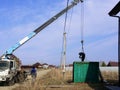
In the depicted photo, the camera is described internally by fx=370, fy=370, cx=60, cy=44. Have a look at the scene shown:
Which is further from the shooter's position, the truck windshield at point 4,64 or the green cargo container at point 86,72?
the truck windshield at point 4,64

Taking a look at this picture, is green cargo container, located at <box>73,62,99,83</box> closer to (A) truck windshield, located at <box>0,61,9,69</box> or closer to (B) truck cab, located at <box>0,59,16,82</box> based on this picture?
(B) truck cab, located at <box>0,59,16,82</box>

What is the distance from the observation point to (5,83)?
101 ft

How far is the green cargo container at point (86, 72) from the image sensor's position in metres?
29.4

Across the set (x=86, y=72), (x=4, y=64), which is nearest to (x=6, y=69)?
(x=4, y=64)

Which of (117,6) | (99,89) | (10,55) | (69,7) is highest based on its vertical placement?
(69,7)

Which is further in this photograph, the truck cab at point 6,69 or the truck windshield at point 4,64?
the truck windshield at point 4,64

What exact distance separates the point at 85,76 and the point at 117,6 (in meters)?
8.05

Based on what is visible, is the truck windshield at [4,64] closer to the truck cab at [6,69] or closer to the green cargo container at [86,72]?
the truck cab at [6,69]

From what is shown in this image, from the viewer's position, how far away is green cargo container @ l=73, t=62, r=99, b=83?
29422 millimetres

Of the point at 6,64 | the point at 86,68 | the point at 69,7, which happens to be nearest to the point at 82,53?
the point at 86,68

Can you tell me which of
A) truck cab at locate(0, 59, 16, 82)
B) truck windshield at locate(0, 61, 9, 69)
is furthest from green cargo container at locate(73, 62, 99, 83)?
truck windshield at locate(0, 61, 9, 69)

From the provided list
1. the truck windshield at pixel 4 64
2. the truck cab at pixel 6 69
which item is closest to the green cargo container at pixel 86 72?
the truck cab at pixel 6 69

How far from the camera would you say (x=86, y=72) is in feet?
97.0

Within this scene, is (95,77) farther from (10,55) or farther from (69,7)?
(69,7)
